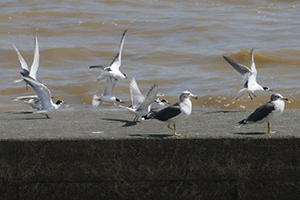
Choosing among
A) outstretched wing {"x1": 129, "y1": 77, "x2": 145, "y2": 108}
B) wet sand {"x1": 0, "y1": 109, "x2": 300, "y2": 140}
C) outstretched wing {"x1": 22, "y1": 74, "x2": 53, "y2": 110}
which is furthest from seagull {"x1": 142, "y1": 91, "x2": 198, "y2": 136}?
outstretched wing {"x1": 22, "y1": 74, "x2": 53, "y2": 110}

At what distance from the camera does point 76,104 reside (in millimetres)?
12430

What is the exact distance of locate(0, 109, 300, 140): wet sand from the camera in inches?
222

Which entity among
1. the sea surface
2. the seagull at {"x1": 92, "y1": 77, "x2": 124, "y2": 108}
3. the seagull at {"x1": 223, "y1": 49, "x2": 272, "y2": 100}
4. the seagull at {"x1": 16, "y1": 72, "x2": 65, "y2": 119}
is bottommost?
the sea surface

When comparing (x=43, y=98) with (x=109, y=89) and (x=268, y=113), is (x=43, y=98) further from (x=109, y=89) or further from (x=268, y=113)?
(x=268, y=113)

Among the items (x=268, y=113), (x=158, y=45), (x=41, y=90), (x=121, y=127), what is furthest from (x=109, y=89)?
(x=158, y=45)

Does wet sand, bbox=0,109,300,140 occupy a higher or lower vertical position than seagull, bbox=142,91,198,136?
lower

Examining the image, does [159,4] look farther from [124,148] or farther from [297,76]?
[124,148]

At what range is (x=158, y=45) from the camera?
668 inches

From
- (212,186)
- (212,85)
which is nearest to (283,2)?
(212,85)

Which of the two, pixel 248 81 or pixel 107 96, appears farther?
pixel 248 81

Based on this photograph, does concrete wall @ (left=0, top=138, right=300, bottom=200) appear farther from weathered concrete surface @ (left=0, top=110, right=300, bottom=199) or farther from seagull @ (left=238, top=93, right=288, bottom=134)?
seagull @ (left=238, top=93, right=288, bottom=134)

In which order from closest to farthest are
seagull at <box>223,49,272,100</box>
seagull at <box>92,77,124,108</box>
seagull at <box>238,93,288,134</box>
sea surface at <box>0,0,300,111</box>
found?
seagull at <box>238,93,288,134</box>
seagull at <box>92,77,124,108</box>
seagull at <box>223,49,272,100</box>
sea surface at <box>0,0,300,111</box>

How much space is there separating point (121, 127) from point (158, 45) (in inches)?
425

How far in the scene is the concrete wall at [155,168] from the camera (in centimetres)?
551
